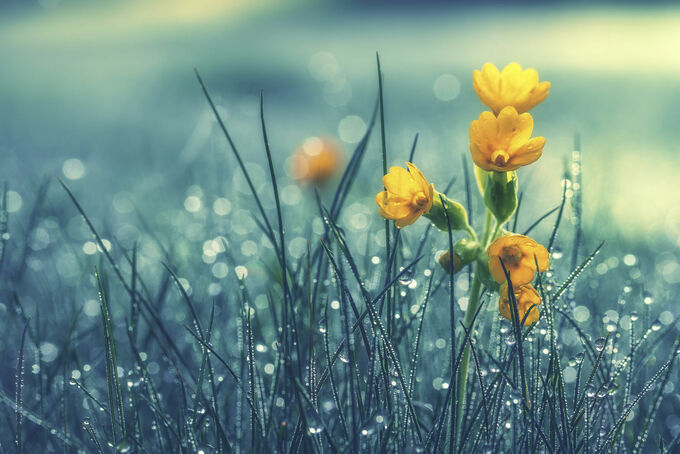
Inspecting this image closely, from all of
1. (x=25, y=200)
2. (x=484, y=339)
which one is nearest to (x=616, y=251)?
(x=484, y=339)

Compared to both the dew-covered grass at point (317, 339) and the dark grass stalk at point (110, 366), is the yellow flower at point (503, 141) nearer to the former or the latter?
the dew-covered grass at point (317, 339)

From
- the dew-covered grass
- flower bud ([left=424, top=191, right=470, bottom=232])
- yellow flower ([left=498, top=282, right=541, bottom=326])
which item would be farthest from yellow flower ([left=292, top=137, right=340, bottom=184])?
yellow flower ([left=498, top=282, right=541, bottom=326])

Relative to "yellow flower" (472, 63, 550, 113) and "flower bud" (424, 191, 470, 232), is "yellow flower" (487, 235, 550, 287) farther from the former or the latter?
"yellow flower" (472, 63, 550, 113)

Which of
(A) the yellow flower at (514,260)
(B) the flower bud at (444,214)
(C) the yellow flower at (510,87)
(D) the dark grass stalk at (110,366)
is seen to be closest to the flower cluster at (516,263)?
(A) the yellow flower at (514,260)

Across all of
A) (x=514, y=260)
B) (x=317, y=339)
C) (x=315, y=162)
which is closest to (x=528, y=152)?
(x=514, y=260)

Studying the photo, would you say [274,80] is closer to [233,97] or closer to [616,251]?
[233,97]
